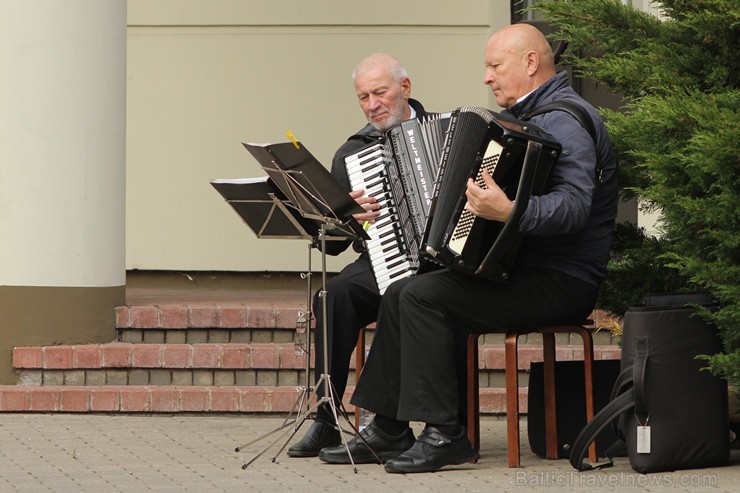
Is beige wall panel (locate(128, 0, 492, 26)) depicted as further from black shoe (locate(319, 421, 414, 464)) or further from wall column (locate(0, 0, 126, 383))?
black shoe (locate(319, 421, 414, 464))

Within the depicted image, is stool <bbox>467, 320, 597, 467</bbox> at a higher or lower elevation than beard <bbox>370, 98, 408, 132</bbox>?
lower

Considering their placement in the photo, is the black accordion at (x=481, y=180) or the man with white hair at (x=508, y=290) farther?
the man with white hair at (x=508, y=290)

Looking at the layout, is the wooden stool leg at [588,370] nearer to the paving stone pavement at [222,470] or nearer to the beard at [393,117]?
the paving stone pavement at [222,470]

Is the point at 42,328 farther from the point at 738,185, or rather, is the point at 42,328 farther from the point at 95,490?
the point at 738,185

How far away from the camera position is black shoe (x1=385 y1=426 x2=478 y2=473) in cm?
522

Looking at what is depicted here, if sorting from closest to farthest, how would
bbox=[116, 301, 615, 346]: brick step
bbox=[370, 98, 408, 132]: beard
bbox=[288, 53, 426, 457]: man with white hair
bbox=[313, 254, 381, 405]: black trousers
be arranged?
bbox=[288, 53, 426, 457]: man with white hair < bbox=[313, 254, 381, 405]: black trousers < bbox=[370, 98, 408, 132]: beard < bbox=[116, 301, 615, 346]: brick step

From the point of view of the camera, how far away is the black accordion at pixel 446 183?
5020mm

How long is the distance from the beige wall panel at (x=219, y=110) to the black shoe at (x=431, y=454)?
3.93 m

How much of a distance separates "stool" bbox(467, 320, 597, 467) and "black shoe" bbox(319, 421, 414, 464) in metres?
0.28

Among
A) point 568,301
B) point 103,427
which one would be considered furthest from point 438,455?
point 103,427

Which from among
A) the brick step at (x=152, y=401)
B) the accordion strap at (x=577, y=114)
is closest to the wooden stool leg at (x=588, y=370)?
the accordion strap at (x=577, y=114)

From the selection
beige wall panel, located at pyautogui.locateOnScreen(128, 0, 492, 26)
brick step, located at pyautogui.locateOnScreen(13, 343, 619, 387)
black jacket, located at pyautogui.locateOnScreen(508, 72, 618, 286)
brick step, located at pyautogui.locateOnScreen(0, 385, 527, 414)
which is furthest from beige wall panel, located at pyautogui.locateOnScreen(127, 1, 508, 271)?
black jacket, located at pyautogui.locateOnScreen(508, 72, 618, 286)

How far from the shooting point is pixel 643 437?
16.5ft

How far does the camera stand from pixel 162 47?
920 cm
